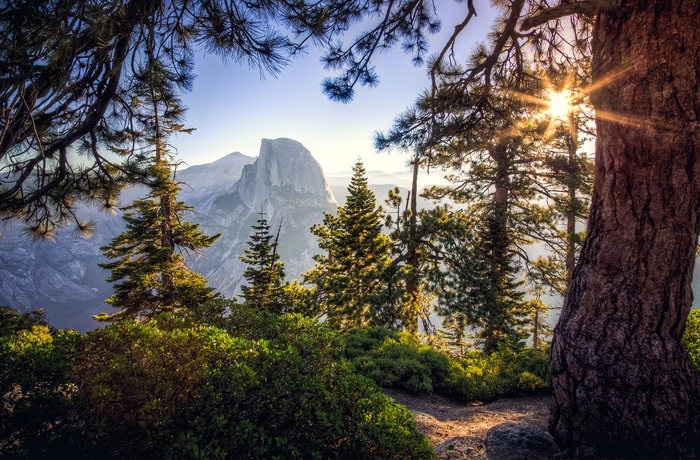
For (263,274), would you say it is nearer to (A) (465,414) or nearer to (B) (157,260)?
(B) (157,260)

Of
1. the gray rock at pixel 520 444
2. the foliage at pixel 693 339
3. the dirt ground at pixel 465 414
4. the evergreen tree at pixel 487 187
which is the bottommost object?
the dirt ground at pixel 465 414

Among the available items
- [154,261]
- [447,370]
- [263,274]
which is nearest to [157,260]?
[154,261]

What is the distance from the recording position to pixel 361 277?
9461 mm

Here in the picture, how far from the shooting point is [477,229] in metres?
10.8

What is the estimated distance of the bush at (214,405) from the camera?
1722 mm

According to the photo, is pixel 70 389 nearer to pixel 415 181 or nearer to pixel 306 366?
pixel 306 366

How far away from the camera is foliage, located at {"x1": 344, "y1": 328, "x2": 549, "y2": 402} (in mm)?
5395

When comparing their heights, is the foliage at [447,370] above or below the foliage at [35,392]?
below

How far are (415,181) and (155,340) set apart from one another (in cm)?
875

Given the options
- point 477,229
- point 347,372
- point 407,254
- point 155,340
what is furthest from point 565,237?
point 155,340

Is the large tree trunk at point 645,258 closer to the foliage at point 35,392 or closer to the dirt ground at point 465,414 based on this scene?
the dirt ground at point 465,414

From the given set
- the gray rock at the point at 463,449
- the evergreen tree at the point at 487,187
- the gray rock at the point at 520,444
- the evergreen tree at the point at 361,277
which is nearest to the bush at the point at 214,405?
the gray rock at the point at 463,449

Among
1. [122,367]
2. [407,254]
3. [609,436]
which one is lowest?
[609,436]

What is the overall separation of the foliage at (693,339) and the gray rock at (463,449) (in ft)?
9.92
